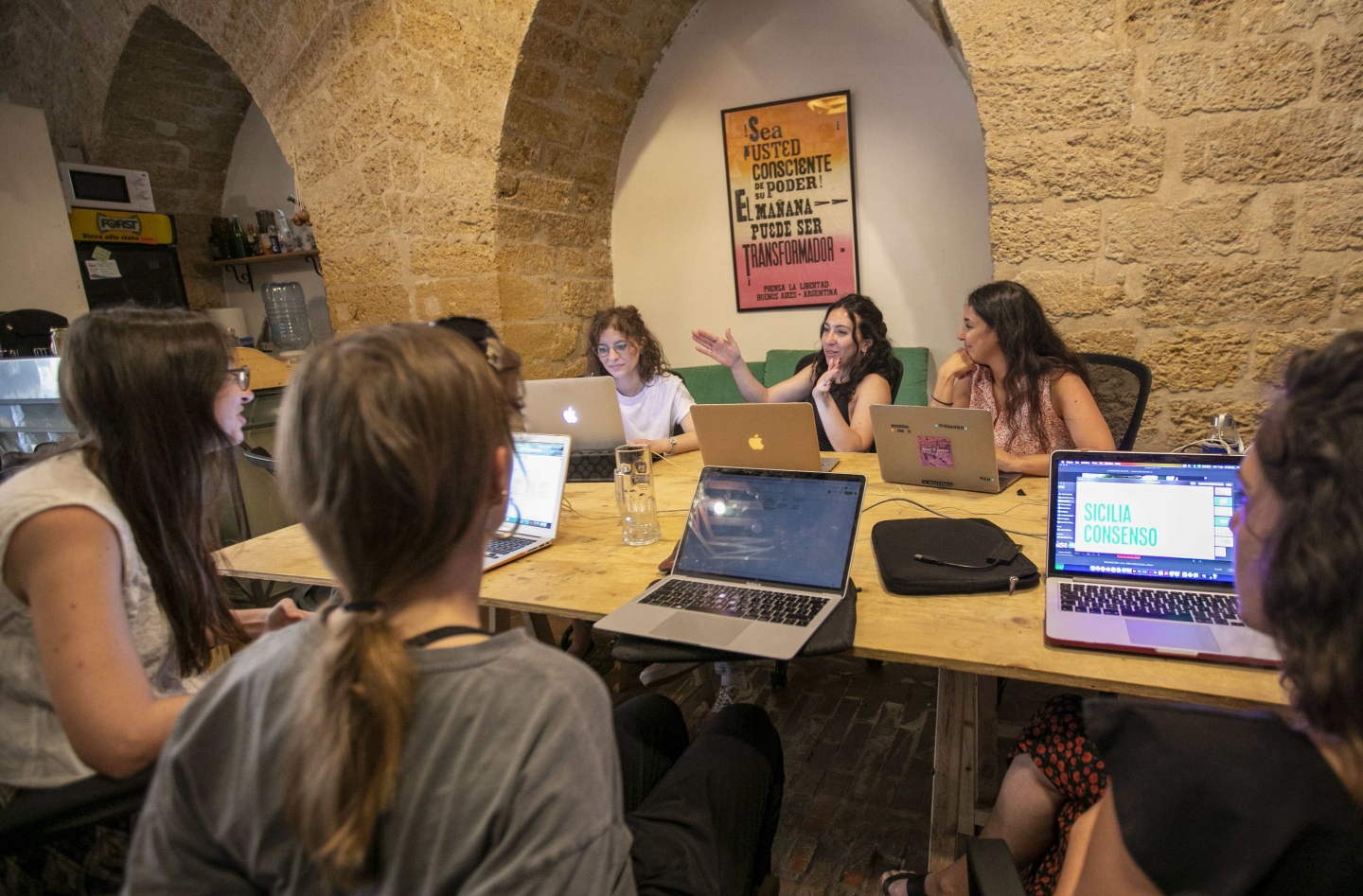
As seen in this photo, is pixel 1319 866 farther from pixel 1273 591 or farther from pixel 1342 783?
pixel 1273 591

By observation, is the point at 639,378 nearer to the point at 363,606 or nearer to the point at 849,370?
the point at 849,370

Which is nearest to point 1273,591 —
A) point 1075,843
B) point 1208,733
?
point 1208,733

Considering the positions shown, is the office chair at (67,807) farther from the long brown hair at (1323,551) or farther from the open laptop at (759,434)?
the long brown hair at (1323,551)

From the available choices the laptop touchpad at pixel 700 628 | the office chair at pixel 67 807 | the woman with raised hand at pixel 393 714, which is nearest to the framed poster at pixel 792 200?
the laptop touchpad at pixel 700 628

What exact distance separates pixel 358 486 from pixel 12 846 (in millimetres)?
834

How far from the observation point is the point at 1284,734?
64cm

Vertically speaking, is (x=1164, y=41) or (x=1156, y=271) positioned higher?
(x=1164, y=41)

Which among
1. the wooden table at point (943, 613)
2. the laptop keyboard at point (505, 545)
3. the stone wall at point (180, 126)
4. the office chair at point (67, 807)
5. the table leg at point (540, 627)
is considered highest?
the stone wall at point (180, 126)

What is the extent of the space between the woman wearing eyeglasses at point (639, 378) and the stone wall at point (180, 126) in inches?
144

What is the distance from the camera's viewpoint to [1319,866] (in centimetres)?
61

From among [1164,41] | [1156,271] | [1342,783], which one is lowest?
[1342,783]

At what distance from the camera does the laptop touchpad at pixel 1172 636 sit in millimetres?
1080

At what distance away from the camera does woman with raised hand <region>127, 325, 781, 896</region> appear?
0.63 meters

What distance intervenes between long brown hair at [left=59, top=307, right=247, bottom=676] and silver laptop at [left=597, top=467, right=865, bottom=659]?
69 centimetres
